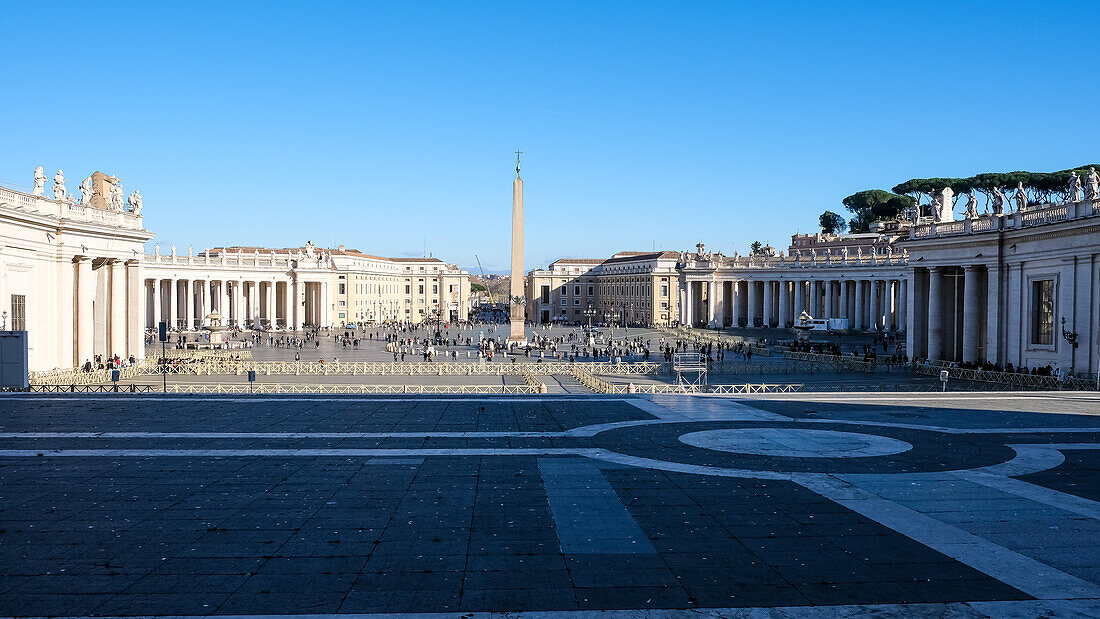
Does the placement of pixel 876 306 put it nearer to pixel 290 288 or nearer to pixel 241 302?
pixel 290 288

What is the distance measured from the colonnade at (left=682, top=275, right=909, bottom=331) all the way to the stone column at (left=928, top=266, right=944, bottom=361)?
148 feet

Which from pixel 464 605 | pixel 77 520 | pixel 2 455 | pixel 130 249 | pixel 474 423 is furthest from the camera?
pixel 130 249

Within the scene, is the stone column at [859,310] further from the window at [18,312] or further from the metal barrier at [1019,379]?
the window at [18,312]

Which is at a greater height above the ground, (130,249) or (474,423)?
(130,249)

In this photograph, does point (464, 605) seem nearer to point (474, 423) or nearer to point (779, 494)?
point (779, 494)

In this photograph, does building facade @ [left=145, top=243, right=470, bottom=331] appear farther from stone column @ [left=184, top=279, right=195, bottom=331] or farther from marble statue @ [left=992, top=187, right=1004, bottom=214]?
marble statue @ [left=992, top=187, right=1004, bottom=214]

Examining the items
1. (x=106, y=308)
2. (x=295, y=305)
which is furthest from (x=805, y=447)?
(x=295, y=305)

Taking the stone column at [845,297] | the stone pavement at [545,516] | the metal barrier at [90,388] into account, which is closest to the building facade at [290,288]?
the metal barrier at [90,388]

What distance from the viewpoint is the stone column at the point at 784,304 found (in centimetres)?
11494

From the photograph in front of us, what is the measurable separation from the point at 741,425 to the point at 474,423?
7.11m

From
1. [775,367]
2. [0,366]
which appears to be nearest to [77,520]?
[0,366]

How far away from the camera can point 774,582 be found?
9531 mm

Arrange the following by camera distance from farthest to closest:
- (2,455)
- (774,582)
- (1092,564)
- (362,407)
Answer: (362,407) → (2,455) → (1092,564) → (774,582)

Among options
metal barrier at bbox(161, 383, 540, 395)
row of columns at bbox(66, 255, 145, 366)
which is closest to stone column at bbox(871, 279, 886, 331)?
metal barrier at bbox(161, 383, 540, 395)
